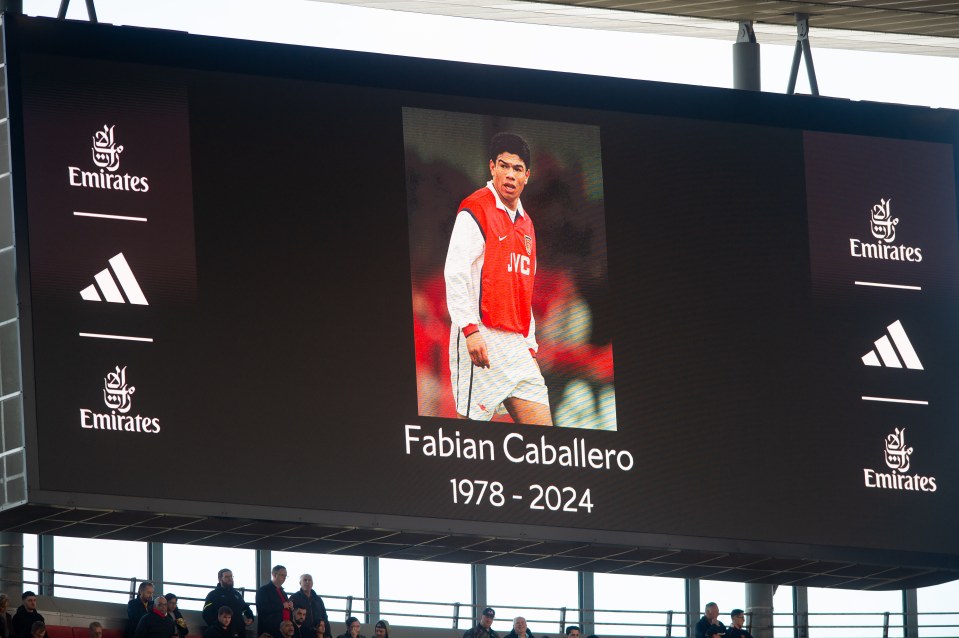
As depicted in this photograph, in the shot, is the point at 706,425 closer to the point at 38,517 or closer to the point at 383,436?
the point at 383,436

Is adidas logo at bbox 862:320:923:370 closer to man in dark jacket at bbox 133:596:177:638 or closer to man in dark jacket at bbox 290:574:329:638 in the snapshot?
man in dark jacket at bbox 290:574:329:638

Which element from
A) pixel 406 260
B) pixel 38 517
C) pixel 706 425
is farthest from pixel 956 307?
pixel 38 517

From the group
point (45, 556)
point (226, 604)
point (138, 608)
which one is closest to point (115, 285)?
point (138, 608)

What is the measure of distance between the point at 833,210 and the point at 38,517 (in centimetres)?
567

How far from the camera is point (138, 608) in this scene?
1324 cm

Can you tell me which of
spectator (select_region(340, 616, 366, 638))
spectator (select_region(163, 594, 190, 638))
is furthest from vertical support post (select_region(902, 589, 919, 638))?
spectator (select_region(163, 594, 190, 638))

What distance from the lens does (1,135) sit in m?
11.5

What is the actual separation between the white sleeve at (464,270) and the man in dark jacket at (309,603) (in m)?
2.54

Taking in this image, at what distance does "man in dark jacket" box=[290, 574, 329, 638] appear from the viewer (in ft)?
44.9

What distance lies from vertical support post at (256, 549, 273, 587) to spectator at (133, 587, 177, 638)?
4110 millimetres

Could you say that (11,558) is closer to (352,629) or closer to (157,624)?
(157,624)

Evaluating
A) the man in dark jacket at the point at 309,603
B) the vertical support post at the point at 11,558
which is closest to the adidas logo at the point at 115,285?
the man in dark jacket at the point at 309,603

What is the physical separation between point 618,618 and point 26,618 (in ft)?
26.0

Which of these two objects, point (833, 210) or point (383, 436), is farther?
point (833, 210)
